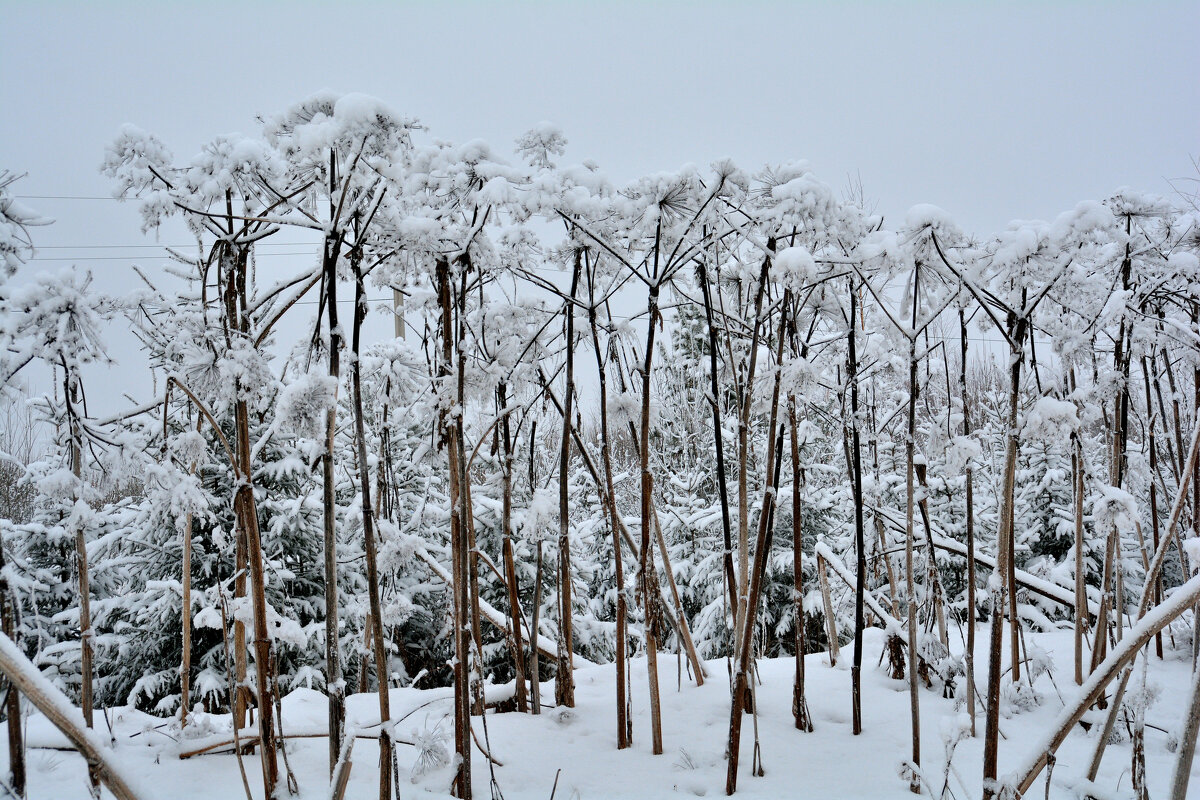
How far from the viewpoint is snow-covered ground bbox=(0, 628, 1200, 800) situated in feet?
7.89

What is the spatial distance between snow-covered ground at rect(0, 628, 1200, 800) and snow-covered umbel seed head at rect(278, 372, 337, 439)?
1.15 metres

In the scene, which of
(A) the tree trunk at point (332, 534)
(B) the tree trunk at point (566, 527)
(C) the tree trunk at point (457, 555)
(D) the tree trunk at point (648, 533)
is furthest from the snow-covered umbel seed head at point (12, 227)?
(D) the tree trunk at point (648, 533)

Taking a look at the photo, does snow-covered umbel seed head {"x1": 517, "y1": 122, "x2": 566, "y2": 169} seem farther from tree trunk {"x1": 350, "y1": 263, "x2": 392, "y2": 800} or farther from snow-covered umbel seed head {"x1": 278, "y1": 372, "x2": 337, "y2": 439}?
snow-covered umbel seed head {"x1": 278, "y1": 372, "x2": 337, "y2": 439}

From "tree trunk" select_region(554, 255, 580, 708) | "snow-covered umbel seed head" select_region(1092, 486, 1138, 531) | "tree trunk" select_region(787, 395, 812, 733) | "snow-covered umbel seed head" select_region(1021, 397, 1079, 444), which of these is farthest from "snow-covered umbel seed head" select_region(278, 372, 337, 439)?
"snow-covered umbel seed head" select_region(1092, 486, 1138, 531)

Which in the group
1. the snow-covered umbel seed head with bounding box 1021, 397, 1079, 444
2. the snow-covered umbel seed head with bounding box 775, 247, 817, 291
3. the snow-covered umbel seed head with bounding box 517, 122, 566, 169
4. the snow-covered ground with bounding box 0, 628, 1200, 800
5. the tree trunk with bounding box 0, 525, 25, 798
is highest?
the snow-covered umbel seed head with bounding box 517, 122, 566, 169

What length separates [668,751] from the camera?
2.75 meters

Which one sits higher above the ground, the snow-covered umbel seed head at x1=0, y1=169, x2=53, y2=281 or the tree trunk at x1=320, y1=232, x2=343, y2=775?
the snow-covered umbel seed head at x1=0, y1=169, x2=53, y2=281

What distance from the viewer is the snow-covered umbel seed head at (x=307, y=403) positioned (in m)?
1.74

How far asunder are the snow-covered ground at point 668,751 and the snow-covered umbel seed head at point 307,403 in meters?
1.15

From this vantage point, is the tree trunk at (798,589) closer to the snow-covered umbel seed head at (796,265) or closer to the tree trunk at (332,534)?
the snow-covered umbel seed head at (796,265)

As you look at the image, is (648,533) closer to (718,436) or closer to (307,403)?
(718,436)

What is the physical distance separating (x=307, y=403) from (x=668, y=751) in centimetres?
211

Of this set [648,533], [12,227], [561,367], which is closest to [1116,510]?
[648,533]

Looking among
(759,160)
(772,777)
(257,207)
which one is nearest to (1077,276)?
(759,160)
